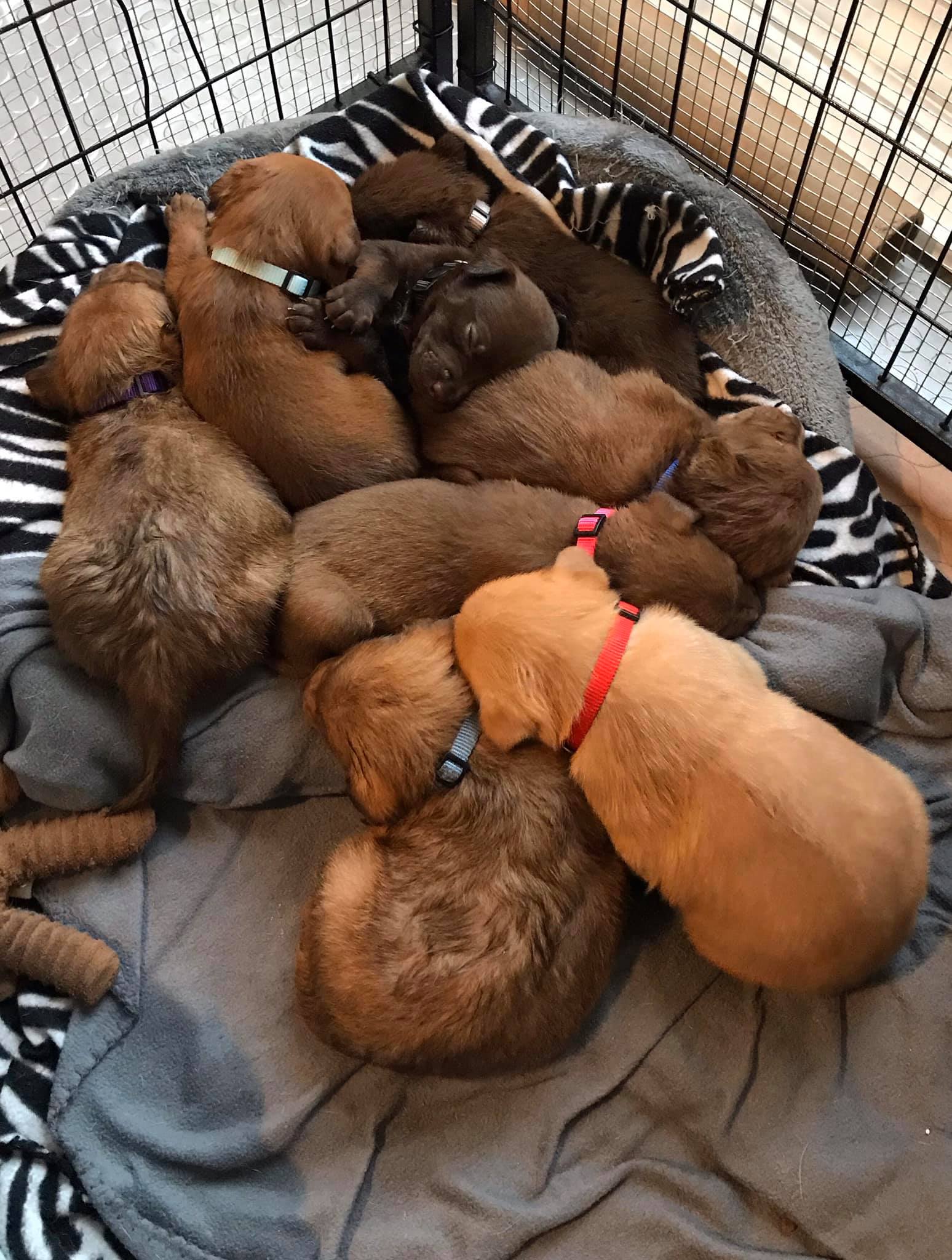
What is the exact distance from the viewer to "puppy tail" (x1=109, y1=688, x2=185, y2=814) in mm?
1568

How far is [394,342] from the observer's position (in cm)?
194

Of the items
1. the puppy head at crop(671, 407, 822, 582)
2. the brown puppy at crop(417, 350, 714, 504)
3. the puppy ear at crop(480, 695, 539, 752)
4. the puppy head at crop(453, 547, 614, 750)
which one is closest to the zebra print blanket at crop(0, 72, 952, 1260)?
the puppy head at crop(671, 407, 822, 582)

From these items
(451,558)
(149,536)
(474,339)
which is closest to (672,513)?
(451,558)

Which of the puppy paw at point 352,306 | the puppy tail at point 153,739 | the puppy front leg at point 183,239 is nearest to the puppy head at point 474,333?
the puppy paw at point 352,306

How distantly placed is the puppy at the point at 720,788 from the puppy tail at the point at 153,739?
0.52 metres

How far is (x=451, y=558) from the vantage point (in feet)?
5.42

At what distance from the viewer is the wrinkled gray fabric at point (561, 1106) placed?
56.8 inches

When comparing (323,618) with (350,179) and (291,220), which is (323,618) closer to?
(291,220)

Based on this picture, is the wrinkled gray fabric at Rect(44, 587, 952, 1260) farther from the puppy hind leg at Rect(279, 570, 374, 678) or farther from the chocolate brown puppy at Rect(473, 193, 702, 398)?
the chocolate brown puppy at Rect(473, 193, 702, 398)

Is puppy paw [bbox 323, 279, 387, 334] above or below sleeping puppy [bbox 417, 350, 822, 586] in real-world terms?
above

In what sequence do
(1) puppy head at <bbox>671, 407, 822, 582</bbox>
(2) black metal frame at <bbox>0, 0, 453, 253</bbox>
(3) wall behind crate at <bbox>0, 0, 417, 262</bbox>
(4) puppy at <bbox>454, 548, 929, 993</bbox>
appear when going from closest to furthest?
(4) puppy at <bbox>454, 548, 929, 993</bbox> → (1) puppy head at <bbox>671, 407, 822, 582</bbox> → (2) black metal frame at <bbox>0, 0, 453, 253</bbox> → (3) wall behind crate at <bbox>0, 0, 417, 262</bbox>

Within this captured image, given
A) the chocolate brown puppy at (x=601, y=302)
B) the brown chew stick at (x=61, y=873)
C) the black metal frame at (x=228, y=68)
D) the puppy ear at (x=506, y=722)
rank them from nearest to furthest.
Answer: the puppy ear at (x=506, y=722) → the brown chew stick at (x=61, y=873) → the chocolate brown puppy at (x=601, y=302) → the black metal frame at (x=228, y=68)

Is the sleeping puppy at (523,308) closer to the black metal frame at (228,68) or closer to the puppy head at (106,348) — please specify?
the puppy head at (106,348)

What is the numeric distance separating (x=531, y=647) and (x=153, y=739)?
0.66 metres
